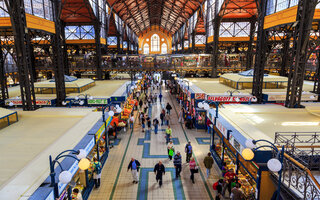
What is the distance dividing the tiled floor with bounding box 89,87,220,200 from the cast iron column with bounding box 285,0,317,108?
6.56m

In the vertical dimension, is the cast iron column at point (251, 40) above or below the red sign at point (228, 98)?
above

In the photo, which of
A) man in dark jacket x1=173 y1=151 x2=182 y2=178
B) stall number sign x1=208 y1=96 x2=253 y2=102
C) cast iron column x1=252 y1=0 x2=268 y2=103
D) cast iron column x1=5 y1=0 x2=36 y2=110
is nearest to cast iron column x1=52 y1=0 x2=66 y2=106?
cast iron column x1=5 y1=0 x2=36 y2=110

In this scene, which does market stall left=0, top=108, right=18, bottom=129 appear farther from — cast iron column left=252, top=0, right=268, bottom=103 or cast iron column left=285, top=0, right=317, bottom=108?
cast iron column left=252, top=0, right=268, bottom=103

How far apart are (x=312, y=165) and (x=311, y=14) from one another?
870 centimetres

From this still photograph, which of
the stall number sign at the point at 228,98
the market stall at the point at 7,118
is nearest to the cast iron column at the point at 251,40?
the stall number sign at the point at 228,98

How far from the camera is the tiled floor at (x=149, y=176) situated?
10.4 meters

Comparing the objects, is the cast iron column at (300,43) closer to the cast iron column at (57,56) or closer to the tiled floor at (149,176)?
the tiled floor at (149,176)

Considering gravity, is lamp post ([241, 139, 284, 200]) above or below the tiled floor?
above

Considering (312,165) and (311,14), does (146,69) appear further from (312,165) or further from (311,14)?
(312,165)

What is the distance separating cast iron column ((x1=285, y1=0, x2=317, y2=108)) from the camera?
→ 11836mm

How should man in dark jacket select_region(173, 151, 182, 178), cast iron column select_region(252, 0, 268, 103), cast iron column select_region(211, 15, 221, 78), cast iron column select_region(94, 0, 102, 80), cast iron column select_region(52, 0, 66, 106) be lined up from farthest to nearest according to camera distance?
1. cast iron column select_region(94, 0, 102, 80)
2. cast iron column select_region(211, 15, 221, 78)
3. cast iron column select_region(52, 0, 66, 106)
4. cast iron column select_region(252, 0, 268, 103)
5. man in dark jacket select_region(173, 151, 182, 178)

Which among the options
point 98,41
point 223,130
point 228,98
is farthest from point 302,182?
point 98,41

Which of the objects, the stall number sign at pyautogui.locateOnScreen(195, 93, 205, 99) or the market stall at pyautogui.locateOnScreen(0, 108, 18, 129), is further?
the stall number sign at pyautogui.locateOnScreen(195, 93, 205, 99)

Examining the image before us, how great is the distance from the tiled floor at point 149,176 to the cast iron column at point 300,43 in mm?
6561
